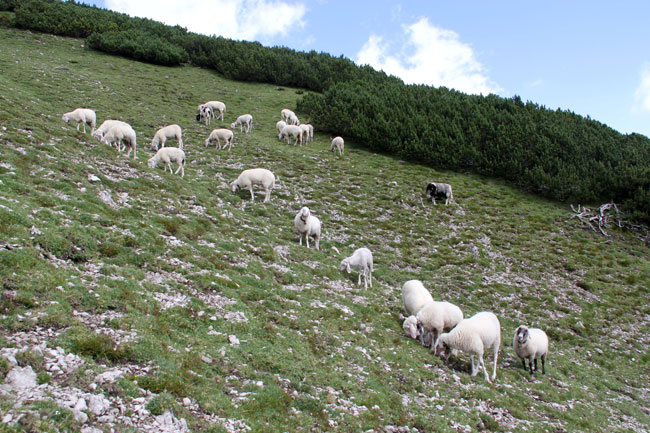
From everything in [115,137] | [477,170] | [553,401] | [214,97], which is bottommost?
[553,401]

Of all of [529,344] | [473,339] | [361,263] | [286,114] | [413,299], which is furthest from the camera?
[286,114]

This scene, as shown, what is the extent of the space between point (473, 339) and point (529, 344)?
268 cm

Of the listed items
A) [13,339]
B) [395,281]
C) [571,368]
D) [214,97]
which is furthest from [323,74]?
[13,339]

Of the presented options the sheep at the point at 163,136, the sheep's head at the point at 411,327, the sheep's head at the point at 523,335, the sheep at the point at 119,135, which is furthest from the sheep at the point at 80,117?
the sheep's head at the point at 523,335

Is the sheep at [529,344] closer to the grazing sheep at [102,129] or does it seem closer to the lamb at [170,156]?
the lamb at [170,156]

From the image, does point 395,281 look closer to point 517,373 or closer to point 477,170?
point 517,373

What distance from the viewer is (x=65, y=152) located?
1587cm

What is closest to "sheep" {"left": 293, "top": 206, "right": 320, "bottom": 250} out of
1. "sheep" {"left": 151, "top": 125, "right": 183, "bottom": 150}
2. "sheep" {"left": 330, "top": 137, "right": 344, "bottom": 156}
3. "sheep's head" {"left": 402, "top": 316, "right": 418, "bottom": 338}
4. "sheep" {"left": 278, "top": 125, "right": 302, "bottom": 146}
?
"sheep's head" {"left": 402, "top": 316, "right": 418, "bottom": 338}

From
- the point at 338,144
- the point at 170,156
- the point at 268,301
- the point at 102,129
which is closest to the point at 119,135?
the point at 102,129

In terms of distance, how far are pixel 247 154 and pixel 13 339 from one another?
25.6 m

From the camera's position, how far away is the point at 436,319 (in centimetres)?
1245

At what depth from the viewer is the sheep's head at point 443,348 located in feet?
38.4

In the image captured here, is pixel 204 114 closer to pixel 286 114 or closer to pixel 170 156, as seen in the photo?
pixel 286 114

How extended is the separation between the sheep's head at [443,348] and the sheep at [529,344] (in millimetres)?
2649
